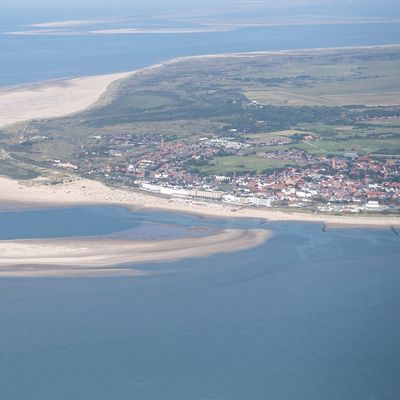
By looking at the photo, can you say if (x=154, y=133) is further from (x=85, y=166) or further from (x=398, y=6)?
(x=398, y=6)

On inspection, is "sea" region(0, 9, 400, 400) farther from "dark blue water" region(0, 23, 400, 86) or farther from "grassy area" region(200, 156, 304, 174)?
"dark blue water" region(0, 23, 400, 86)

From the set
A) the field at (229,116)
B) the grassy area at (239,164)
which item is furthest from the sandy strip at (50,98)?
the grassy area at (239,164)

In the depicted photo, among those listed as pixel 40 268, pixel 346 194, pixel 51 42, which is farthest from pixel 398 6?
pixel 40 268

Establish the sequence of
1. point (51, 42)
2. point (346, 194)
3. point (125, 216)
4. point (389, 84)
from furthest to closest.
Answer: point (51, 42) → point (389, 84) → point (346, 194) → point (125, 216)

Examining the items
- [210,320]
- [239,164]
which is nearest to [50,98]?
[239,164]

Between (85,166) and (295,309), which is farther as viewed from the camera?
(85,166)

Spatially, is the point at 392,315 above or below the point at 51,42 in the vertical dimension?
below

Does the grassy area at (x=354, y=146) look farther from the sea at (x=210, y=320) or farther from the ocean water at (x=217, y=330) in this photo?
the ocean water at (x=217, y=330)
